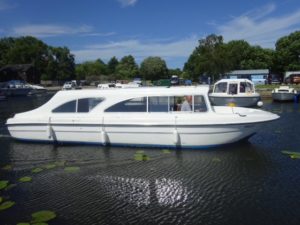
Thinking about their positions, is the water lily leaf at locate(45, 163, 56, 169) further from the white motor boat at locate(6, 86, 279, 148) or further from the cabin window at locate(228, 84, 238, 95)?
the cabin window at locate(228, 84, 238, 95)

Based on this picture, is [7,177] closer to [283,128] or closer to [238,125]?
[238,125]

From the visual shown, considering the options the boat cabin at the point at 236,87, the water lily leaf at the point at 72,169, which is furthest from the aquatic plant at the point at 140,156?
the boat cabin at the point at 236,87

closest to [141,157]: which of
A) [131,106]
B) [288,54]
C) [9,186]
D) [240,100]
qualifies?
[131,106]

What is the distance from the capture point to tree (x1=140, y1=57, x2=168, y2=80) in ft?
413

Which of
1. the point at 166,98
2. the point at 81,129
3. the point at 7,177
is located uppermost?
the point at 166,98

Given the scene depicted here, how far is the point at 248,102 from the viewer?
30.4m

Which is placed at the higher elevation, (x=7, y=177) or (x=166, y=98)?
(x=166, y=98)

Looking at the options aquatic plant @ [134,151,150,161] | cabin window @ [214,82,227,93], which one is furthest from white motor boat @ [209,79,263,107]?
aquatic plant @ [134,151,150,161]

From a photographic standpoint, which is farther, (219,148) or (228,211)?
(219,148)

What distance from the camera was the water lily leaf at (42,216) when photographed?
25.7 feet

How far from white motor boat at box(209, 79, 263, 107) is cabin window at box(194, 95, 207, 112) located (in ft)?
56.1

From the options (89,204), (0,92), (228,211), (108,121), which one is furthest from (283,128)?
(0,92)

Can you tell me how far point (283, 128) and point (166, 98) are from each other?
8.59m

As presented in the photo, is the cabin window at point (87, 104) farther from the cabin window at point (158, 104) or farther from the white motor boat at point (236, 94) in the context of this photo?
the white motor boat at point (236, 94)
